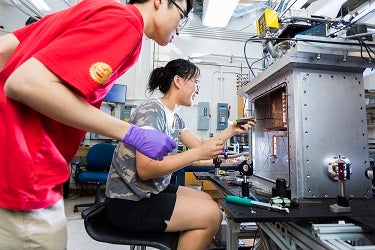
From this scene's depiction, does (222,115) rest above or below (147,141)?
above

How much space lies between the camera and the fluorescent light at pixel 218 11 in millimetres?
3141

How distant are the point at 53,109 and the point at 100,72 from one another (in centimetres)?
11

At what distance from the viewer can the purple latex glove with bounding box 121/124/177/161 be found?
520 mm

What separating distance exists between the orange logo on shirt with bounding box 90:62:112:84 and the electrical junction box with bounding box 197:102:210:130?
3926 mm

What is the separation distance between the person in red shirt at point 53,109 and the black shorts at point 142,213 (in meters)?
0.29

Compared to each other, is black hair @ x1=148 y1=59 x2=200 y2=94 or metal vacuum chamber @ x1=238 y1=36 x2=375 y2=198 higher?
black hair @ x1=148 y1=59 x2=200 y2=94

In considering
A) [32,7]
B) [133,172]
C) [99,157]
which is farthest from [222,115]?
[133,172]

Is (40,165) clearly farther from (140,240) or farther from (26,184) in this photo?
(140,240)

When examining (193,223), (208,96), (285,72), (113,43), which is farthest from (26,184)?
(208,96)

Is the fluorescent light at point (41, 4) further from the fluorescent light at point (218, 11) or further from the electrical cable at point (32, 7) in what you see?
the fluorescent light at point (218, 11)

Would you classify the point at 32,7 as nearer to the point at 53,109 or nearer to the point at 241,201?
the point at 53,109

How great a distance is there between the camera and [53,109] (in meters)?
0.43

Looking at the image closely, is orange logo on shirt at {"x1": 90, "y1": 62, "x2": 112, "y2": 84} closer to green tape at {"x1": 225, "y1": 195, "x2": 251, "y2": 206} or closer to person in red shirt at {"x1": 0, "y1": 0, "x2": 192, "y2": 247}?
person in red shirt at {"x1": 0, "y1": 0, "x2": 192, "y2": 247}

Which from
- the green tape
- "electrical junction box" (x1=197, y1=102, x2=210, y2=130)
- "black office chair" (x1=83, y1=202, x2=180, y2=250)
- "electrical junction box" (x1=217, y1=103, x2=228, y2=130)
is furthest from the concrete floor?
"electrical junction box" (x1=217, y1=103, x2=228, y2=130)
